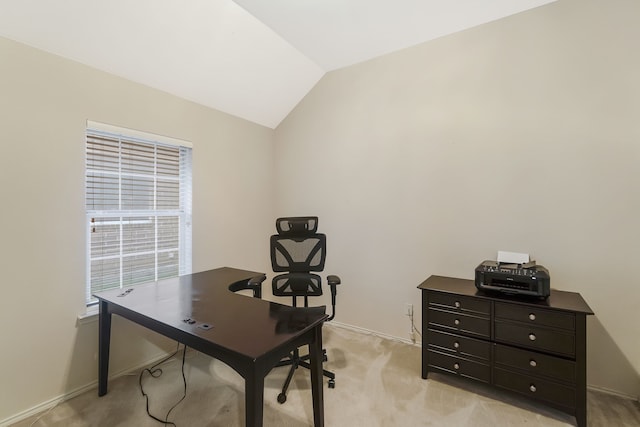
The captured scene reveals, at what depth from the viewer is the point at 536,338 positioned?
1.88 metres

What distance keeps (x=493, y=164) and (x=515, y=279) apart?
98 centimetres

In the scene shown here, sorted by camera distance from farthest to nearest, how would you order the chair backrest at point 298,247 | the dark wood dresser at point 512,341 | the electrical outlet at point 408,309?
the electrical outlet at point 408,309 < the chair backrest at point 298,247 < the dark wood dresser at point 512,341

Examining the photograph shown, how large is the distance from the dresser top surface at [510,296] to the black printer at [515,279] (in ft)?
0.15

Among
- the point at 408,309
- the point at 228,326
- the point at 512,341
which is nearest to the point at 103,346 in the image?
the point at 228,326

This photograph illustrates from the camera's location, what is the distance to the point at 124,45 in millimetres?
2098

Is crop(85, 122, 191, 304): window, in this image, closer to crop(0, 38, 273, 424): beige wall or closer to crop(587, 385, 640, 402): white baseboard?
crop(0, 38, 273, 424): beige wall

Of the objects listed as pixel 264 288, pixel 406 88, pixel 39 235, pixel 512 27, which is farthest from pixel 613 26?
pixel 39 235

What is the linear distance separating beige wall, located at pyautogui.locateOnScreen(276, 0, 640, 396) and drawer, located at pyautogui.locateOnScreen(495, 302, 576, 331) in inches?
20.3

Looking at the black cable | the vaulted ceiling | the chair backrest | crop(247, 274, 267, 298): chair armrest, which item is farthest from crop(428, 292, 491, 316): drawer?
the vaulted ceiling

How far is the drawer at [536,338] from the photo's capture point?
1.79 m

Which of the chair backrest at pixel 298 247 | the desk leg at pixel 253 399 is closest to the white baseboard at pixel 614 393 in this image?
the chair backrest at pixel 298 247

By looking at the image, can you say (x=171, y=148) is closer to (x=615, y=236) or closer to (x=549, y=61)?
(x=549, y=61)

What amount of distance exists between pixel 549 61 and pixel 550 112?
1.29 feet

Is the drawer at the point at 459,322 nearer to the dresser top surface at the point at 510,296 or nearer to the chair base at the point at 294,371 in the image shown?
the dresser top surface at the point at 510,296
